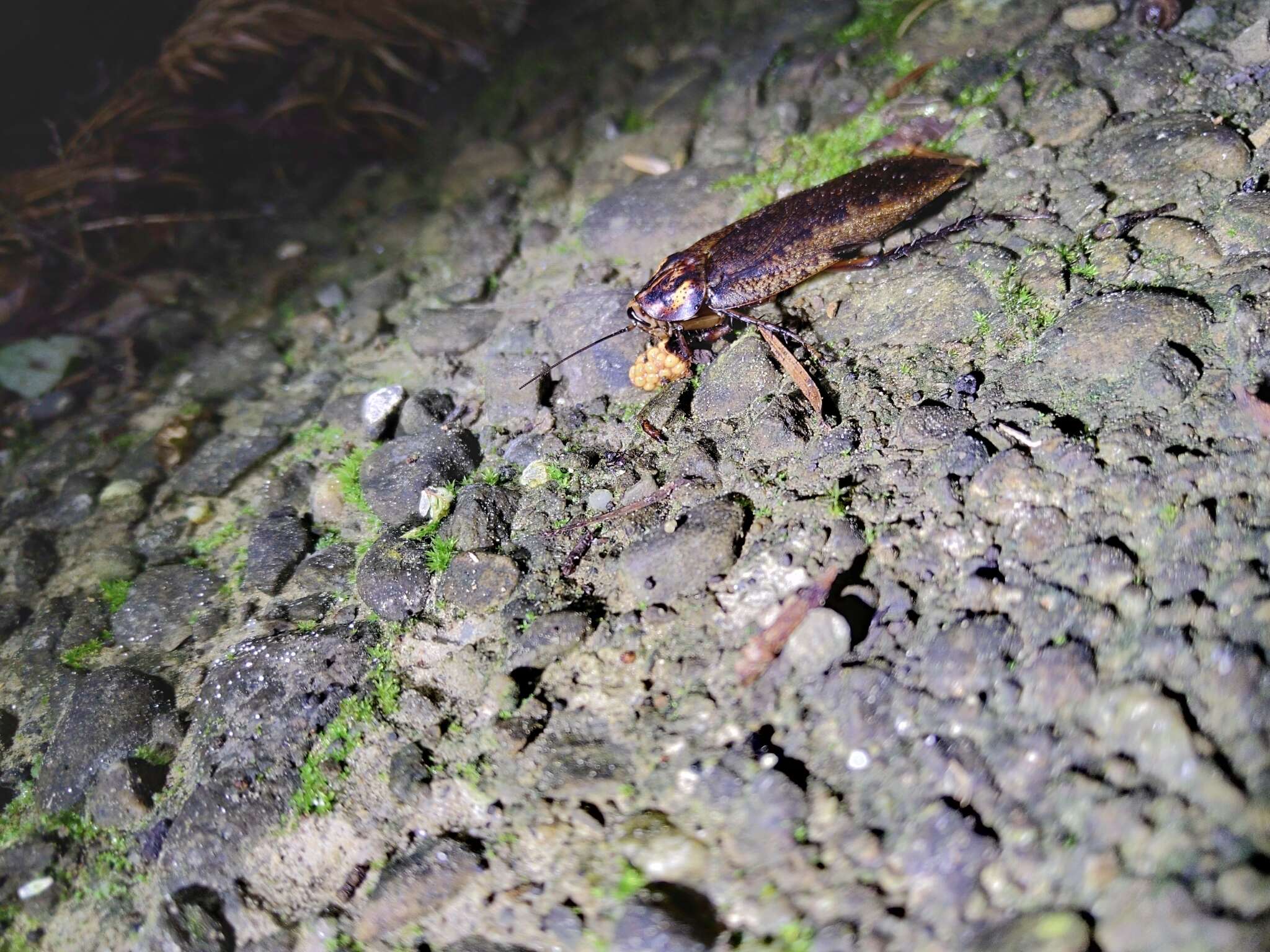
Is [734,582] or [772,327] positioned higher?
[772,327]

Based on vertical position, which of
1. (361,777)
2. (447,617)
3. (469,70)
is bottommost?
(361,777)

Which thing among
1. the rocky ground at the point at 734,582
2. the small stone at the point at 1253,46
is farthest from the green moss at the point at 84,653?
the small stone at the point at 1253,46

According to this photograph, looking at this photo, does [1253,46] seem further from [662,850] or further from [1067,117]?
[662,850]

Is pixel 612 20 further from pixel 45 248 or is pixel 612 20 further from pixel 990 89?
pixel 45 248

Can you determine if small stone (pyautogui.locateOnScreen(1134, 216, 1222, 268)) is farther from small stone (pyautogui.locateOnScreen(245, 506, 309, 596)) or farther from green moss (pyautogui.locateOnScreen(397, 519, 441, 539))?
small stone (pyautogui.locateOnScreen(245, 506, 309, 596))

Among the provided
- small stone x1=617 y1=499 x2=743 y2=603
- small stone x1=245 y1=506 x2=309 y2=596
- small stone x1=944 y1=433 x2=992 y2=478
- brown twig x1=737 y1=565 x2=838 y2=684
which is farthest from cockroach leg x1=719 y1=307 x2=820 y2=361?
small stone x1=245 y1=506 x2=309 y2=596

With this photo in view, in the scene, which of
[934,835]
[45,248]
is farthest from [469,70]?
[934,835]

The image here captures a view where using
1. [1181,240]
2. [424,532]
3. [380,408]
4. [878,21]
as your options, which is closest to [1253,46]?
[1181,240]
